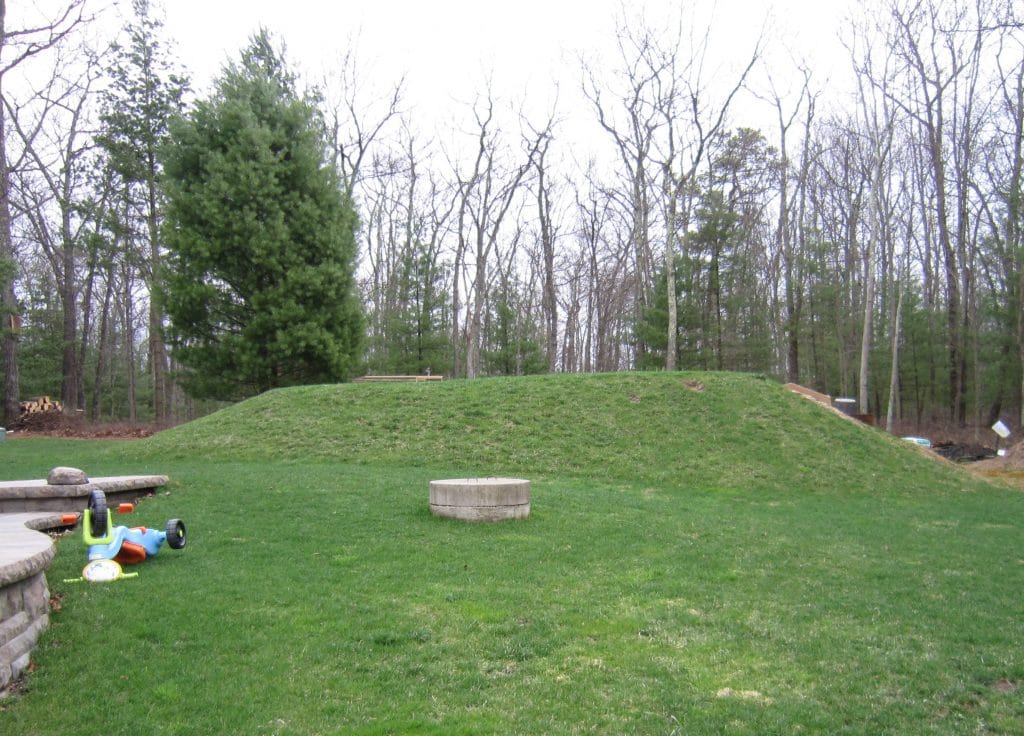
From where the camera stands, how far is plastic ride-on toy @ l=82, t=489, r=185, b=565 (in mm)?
6191

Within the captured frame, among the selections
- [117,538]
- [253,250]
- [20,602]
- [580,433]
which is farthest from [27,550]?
[253,250]

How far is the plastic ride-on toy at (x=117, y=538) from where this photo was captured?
6.19m

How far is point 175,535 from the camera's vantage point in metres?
6.89

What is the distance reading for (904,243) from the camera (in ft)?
108

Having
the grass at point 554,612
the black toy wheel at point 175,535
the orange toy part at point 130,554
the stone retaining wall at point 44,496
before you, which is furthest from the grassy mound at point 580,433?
the orange toy part at point 130,554

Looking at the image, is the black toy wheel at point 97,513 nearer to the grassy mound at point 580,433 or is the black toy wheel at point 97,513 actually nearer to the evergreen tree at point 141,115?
the grassy mound at point 580,433

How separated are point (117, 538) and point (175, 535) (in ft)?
1.81

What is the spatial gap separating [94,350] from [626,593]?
38.8 m

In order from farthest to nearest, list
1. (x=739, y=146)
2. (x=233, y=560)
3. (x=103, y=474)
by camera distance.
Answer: (x=739, y=146) → (x=103, y=474) → (x=233, y=560)

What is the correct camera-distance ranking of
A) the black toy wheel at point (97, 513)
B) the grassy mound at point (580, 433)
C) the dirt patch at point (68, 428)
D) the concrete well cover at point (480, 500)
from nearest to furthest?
the black toy wheel at point (97, 513) < the concrete well cover at point (480, 500) < the grassy mound at point (580, 433) < the dirt patch at point (68, 428)

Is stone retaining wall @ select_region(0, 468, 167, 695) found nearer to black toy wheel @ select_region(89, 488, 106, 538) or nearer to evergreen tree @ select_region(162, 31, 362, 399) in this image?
black toy wheel @ select_region(89, 488, 106, 538)

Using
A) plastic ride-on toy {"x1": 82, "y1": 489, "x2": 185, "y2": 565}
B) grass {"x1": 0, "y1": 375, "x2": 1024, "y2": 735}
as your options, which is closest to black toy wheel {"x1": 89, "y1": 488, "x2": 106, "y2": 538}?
plastic ride-on toy {"x1": 82, "y1": 489, "x2": 185, "y2": 565}

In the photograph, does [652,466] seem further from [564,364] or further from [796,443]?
[564,364]

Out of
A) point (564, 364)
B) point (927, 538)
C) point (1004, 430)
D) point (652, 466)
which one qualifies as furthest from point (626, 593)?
point (564, 364)
